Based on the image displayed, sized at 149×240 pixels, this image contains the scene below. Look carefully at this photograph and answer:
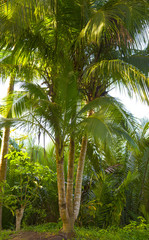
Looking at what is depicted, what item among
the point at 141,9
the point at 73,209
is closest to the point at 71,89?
the point at 141,9

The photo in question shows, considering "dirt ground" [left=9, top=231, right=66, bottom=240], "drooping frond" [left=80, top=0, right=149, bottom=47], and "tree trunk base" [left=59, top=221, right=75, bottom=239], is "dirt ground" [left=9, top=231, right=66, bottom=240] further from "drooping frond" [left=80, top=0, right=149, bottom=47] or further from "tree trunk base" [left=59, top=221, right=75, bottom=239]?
"drooping frond" [left=80, top=0, right=149, bottom=47]

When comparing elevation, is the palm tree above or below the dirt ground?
above

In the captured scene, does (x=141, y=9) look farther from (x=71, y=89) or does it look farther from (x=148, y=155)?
(x=148, y=155)

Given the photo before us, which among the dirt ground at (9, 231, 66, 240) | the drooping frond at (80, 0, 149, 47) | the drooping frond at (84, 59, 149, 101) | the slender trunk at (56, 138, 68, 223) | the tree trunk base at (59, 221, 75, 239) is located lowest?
the dirt ground at (9, 231, 66, 240)

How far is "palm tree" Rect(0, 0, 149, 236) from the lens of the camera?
433 cm

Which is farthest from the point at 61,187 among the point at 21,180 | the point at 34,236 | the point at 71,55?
the point at 71,55

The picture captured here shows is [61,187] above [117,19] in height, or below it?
below

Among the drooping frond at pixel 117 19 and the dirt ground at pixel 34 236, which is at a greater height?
the drooping frond at pixel 117 19

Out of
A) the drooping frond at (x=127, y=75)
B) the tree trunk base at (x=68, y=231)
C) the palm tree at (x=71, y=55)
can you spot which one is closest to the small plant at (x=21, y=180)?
the palm tree at (x=71, y=55)

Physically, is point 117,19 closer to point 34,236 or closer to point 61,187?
point 61,187

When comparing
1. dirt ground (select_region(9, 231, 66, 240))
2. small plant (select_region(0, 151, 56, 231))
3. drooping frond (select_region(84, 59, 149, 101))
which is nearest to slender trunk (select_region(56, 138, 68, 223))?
dirt ground (select_region(9, 231, 66, 240))

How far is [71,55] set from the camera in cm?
A: 526

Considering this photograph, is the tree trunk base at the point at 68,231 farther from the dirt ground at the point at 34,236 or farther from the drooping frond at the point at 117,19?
the drooping frond at the point at 117,19

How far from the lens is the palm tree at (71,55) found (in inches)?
170
